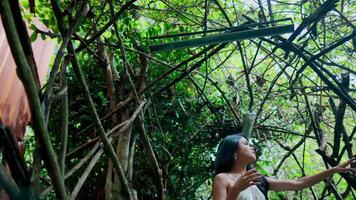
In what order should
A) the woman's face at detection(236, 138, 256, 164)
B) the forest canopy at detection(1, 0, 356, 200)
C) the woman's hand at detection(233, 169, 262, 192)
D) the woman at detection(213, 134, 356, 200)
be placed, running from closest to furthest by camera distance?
1. the woman's hand at detection(233, 169, 262, 192)
2. the woman at detection(213, 134, 356, 200)
3. the woman's face at detection(236, 138, 256, 164)
4. the forest canopy at detection(1, 0, 356, 200)

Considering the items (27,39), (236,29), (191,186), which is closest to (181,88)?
(191,186)

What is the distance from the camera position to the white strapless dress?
220 centimetres

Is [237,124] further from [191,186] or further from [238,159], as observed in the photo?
[238,159]

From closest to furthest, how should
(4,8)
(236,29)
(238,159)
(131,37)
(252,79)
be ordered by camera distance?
(4,8)
(236,29)
(238,159)
(131,37)
(252,79)

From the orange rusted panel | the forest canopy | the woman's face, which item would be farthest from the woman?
the orange rusted panel

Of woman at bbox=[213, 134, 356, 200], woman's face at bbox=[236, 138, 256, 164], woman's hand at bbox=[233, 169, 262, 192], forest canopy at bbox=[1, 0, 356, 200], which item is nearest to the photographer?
woman's hand at bbox=[233, 169, 262, 192]

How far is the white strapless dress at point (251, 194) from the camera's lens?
2.20m

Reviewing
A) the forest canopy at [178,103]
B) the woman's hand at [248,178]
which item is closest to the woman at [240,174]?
the forest canopy at [178,103]

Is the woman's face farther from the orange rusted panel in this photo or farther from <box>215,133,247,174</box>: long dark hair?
the orange rusted panel

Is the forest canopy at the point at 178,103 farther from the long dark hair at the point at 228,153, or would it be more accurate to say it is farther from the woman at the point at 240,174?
the long dark hair at the point at 228,153

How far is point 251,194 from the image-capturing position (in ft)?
7.40

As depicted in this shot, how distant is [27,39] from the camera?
2.18 feet

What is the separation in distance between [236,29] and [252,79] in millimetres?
2293

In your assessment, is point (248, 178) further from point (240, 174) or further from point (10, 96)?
point (10, 96)
